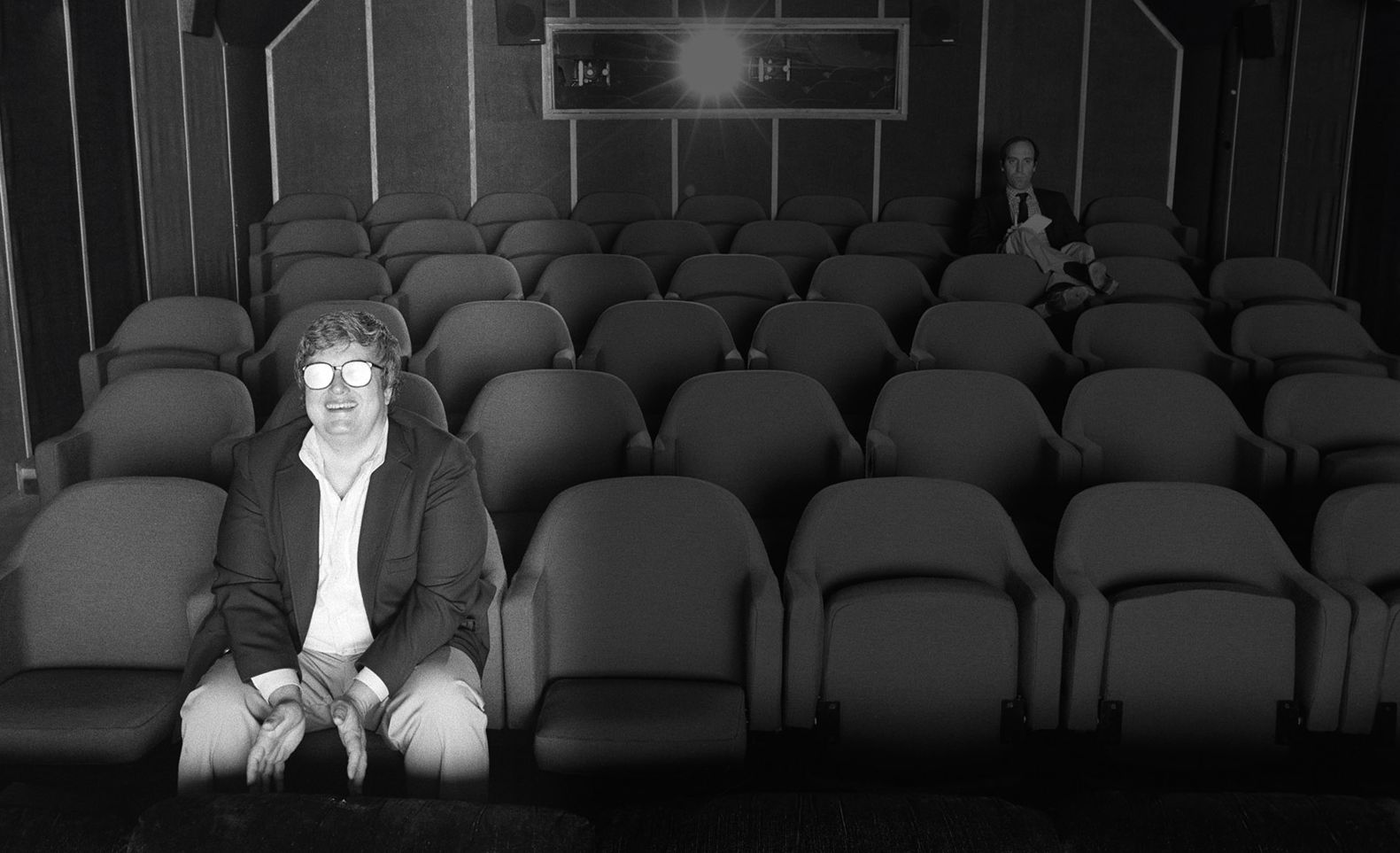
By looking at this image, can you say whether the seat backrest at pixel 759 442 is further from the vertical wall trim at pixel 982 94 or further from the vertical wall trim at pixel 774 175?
the vertical wall trim at pixel 982 94

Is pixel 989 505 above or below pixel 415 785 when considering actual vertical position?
above

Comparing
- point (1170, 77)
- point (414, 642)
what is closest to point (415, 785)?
point (414, 642)

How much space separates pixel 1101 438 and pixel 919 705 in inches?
61.5

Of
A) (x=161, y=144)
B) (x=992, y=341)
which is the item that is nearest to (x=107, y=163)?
(x=161, y=144)

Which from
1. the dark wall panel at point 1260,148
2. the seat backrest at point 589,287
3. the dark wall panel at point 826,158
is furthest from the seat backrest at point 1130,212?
the seat backrest at point 589,287

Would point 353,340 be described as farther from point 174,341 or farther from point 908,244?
point 908,244

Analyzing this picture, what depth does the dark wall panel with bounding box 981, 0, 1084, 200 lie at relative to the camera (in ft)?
27.6

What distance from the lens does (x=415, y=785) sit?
216 centimetres

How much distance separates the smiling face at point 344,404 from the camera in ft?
7.43

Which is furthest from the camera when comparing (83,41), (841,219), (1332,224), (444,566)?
(841,219)

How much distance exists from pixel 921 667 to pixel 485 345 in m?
2.54

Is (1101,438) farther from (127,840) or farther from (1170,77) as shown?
(1170,77)

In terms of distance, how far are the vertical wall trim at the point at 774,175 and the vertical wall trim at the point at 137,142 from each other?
4199 millimetres

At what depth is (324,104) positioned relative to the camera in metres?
8.50
